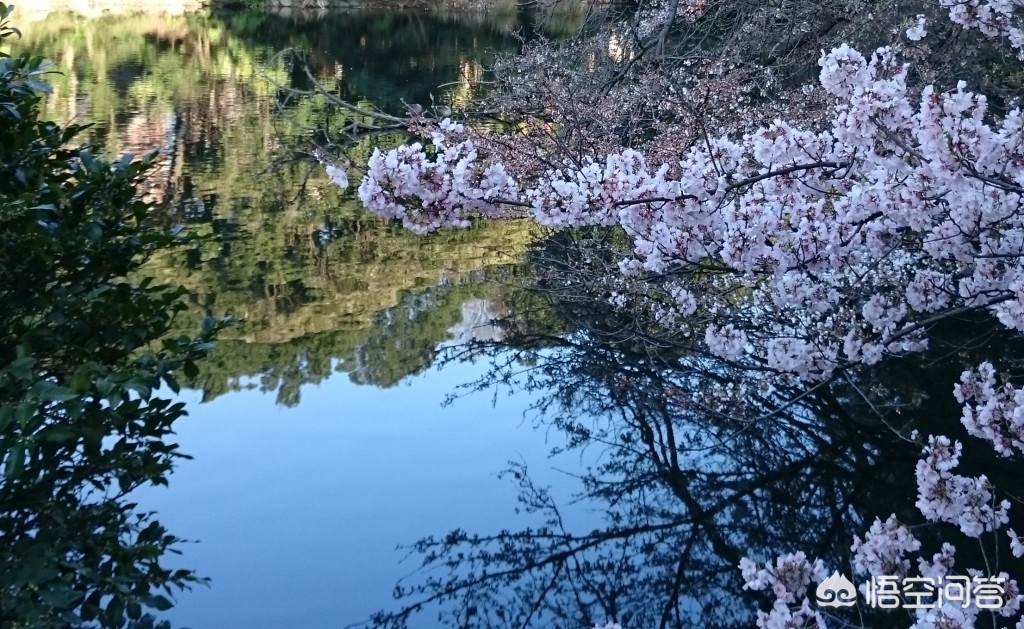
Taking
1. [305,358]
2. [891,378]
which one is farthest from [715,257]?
[305,358]

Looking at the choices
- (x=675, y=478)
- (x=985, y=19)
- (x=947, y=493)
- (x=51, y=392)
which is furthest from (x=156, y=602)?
(x=985, y=19)

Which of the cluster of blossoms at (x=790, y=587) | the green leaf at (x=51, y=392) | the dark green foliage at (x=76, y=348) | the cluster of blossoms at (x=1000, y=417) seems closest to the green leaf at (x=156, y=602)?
the dark green foliage at (x=76, y=348)

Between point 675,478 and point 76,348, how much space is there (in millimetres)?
2407

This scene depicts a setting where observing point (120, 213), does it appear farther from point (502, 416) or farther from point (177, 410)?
point (502, 416)

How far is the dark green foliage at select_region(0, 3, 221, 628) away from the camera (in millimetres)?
2246

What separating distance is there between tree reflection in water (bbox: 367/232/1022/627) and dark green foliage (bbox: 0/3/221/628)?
0.96 metres

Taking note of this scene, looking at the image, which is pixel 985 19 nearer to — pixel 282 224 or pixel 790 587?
pixel 790 587

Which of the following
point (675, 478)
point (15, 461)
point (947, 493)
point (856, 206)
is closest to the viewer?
point (15, 461)

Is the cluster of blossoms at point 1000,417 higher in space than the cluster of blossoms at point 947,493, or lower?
higher

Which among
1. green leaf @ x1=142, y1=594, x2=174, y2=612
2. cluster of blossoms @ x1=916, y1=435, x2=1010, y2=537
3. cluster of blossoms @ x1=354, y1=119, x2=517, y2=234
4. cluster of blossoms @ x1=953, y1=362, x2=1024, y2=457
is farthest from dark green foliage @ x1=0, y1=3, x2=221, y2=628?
cluster of blossoms @ x1=953, y1=362, x2=1024, y2=457

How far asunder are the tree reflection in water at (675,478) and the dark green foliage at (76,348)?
3.15 feet

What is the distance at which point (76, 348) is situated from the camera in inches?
101

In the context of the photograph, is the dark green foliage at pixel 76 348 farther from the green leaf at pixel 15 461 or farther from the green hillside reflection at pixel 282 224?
the green hillside reflection at pixel 282 224

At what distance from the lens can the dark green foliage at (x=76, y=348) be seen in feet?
7.37
